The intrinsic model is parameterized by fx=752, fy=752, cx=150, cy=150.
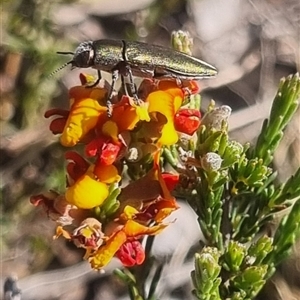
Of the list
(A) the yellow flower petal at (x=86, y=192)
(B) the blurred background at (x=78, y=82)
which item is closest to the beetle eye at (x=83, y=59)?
(A) the yellow flower petal at (x=86, y=192)

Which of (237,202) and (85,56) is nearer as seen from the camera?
(85,56)

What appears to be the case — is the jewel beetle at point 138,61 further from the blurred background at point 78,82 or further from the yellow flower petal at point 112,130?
the blurred background at point 78,82

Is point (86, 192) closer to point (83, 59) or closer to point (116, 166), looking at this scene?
point (116, 166)

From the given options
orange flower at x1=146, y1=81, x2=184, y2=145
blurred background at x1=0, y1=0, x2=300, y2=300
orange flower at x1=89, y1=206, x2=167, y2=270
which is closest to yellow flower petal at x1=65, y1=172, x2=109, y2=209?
orange flower at x1=89, y1=206, x2=167, y2=270

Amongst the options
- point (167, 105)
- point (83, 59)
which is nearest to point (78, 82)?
point (83, 59)

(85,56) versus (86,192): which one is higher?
(85,56)

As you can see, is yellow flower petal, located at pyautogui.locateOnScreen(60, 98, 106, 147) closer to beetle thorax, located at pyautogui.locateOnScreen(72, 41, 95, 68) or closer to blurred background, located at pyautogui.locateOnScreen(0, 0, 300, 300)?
beetle thorax, located at pyautogui.locateOnScreen(72, 41, 95, 68)

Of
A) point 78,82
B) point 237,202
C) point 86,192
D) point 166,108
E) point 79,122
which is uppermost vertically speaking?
point 166,108
